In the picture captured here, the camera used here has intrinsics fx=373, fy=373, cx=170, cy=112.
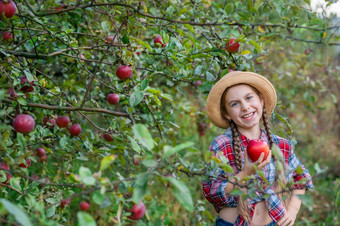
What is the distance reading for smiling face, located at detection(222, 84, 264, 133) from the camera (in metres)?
1.73

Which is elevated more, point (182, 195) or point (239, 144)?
point (239, 144)

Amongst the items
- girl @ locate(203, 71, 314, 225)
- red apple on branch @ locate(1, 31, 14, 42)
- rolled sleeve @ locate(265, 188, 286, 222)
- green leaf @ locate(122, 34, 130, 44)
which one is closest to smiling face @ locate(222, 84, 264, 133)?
girl @ locate(203, 71, 314, 225)

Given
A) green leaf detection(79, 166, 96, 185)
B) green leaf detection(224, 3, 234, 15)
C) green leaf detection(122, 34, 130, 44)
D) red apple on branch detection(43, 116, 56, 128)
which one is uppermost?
green leaf detection(224, 3, 234, 15)

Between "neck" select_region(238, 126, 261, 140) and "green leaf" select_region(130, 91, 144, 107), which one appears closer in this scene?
"green leaf" select_region(130, 91, 144, 107)

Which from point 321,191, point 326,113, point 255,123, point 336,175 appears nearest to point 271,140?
point 255,123

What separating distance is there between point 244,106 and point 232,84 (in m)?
0.12

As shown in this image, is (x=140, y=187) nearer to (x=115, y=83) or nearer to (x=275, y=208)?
(x=275, y=208)

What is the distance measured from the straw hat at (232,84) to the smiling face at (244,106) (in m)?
0.03

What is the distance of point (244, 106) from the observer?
1.71 m

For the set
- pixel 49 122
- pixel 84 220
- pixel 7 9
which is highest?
pixel 7 9

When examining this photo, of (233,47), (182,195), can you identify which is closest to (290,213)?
(233,47)

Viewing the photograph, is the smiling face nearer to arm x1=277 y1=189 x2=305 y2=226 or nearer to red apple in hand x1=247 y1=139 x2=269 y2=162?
red apple in hand x1=247 y1=139 x2=269 y2=162

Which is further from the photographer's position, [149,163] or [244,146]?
[244,146]

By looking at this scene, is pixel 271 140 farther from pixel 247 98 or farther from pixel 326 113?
pixel 326 113
